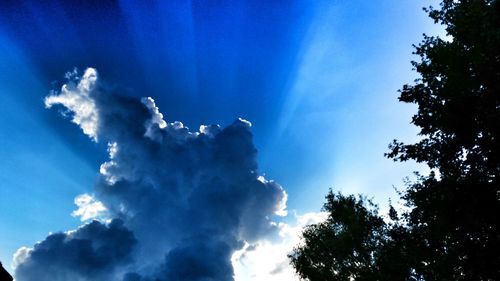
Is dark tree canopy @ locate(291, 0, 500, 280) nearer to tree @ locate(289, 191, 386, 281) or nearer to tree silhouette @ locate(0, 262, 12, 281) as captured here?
tree @ locate(289, 191, 386, 281)

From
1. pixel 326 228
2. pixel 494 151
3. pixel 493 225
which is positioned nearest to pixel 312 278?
pixel 326 228

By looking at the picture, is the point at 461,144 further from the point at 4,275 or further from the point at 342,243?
the point at 4,275

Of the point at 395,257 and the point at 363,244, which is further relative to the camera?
the point at 363,244

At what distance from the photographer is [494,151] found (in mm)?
13555

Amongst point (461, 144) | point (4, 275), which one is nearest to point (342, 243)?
point (461, 144)

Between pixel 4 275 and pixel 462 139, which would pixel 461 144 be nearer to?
pixel 462 139

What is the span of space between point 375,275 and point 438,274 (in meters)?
6.26

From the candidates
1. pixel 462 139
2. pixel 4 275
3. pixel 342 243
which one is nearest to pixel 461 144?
pixel 462 139

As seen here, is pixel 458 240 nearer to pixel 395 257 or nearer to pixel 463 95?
pixel 463 95

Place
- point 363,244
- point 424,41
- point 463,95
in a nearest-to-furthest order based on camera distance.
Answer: point 463,95, point 424,41, point 363,244

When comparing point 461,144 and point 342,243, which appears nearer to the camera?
point 461,144

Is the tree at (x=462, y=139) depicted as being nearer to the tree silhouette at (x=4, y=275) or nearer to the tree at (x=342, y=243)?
the tree at (x=342, y=243)

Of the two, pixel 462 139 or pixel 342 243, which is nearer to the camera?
pixel 462 139

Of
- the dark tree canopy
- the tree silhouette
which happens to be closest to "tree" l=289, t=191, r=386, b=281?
the dark tree canopy
